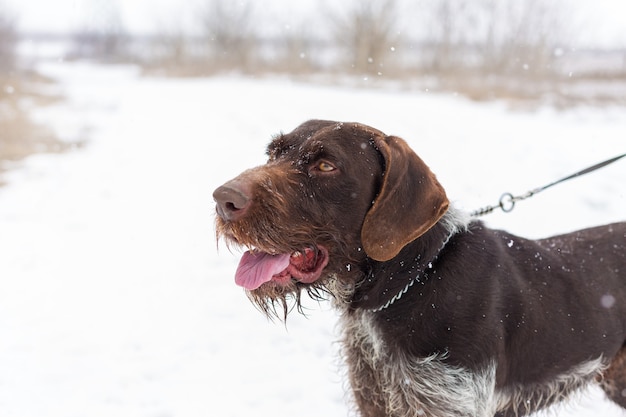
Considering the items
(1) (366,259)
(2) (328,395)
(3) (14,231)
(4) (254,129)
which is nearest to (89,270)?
(3) (14,231)

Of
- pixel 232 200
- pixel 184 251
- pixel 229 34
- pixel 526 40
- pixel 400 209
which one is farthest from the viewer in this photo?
pixel 229 34

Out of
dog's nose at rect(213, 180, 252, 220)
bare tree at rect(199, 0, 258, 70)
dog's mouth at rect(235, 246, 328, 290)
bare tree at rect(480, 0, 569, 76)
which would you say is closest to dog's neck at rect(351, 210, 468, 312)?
dog's mouth at rect(235, 246, 328, 290)

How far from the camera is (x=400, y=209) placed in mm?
2443

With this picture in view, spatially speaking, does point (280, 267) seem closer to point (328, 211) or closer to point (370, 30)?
point (328, 211)

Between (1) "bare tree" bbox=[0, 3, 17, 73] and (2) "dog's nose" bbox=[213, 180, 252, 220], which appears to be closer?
(2) "dog's nose" bbox=[213, 180, 252, 220]

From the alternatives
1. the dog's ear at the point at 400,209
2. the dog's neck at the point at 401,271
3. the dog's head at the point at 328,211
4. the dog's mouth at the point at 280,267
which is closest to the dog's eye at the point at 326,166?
the dog's head at the point at 328,211

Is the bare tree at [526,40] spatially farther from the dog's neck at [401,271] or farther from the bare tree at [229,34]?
the dog's neck at [401,271]

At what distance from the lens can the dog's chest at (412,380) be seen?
2533 mm

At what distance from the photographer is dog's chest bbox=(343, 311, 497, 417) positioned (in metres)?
2.53

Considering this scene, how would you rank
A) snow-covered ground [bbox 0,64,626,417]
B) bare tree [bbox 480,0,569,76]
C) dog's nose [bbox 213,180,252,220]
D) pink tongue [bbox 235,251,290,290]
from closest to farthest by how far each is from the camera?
1. dog's nose [bbox 213,180,252,220]
2. pink tongue [bbox 235,251,290,290]
3. snow-covered ground [bbox 0,64,626,417]
4. bare tree [bbox 480,0,569,76]

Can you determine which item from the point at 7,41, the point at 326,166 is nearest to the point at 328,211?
the point at 326,166

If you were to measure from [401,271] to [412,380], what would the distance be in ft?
1.62

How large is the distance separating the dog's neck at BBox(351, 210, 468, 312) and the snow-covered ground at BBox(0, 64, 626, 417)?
674mm

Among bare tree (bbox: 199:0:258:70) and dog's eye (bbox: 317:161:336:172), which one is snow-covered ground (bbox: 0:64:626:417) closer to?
dog's eye (bbox: 317:161:336:172)
